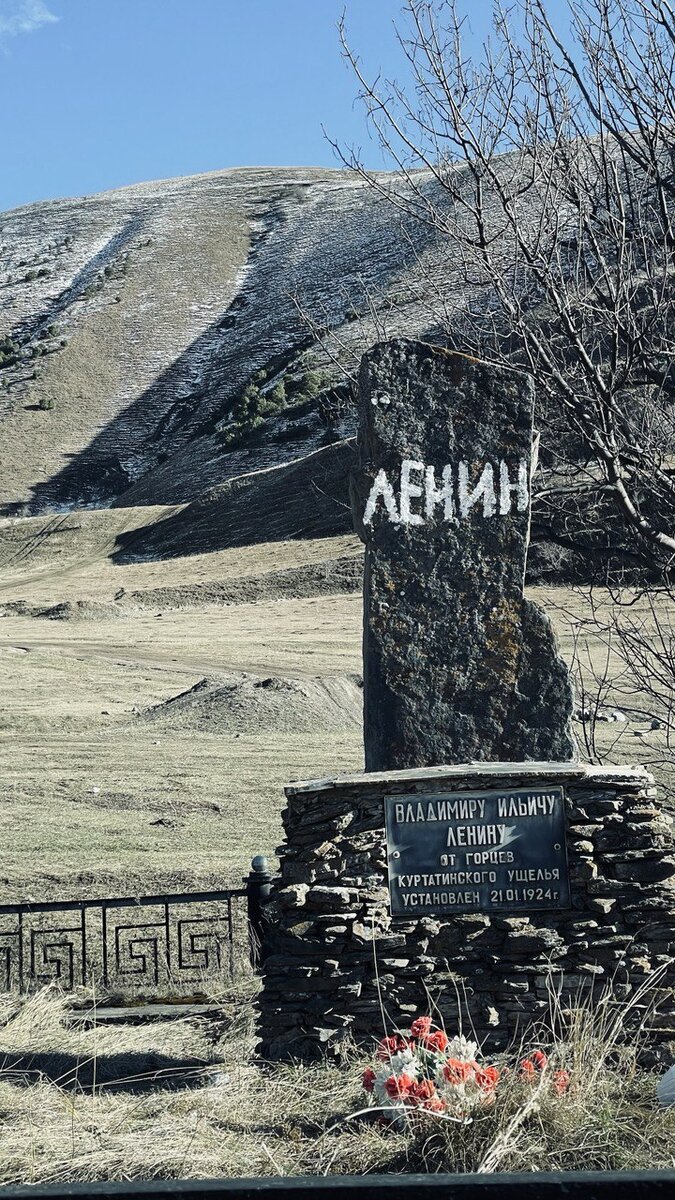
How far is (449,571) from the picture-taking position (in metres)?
7.14

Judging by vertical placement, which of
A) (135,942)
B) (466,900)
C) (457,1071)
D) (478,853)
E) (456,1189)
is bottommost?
(135,942)

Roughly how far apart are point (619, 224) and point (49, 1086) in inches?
205

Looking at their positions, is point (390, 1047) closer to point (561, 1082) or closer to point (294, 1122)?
point (294, 1122)

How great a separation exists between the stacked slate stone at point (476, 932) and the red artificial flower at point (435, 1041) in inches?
22.8

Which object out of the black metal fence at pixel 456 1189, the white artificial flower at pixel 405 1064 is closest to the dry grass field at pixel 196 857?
the white artificial flower at pixel 405 1064

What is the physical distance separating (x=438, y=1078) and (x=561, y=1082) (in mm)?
484

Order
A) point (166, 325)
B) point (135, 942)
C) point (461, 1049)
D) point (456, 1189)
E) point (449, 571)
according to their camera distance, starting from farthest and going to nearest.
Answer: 1. point (166, 325)
2. point (135, 942)
3. point (449, 571)
4. point (461, 1049)
5. point (456, 1189)

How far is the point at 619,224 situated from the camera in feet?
23.1

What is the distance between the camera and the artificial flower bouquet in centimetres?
493

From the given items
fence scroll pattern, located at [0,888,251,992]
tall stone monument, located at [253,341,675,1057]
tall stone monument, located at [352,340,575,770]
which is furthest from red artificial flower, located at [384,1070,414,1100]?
fence scroll pattern, located at [0,888,251,992]

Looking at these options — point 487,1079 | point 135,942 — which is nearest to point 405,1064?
point 487,1079

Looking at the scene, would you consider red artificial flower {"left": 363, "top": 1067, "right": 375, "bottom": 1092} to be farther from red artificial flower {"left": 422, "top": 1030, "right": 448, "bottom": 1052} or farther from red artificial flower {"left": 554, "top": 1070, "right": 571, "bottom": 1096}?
red artificial flower {"left": 554, "top": 1070, "right": 571, "bottom": 1096}

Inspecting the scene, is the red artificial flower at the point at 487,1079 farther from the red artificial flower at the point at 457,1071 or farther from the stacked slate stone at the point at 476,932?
the stacked slate stone at the point at 476,932

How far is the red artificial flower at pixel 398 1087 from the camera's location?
507 cm
